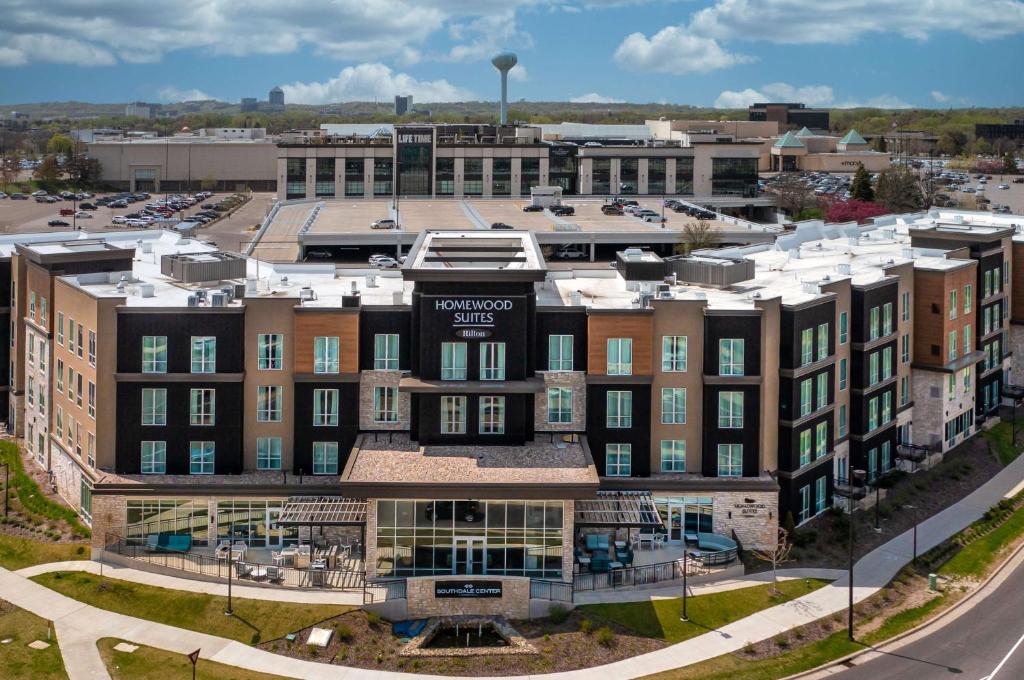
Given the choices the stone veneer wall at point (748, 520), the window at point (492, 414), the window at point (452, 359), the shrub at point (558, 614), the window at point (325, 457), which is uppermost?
the window at point (452, 359)

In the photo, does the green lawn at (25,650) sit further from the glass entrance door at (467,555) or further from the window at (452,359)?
the window at (452,359)

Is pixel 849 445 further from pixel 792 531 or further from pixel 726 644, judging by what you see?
pixel 726 644

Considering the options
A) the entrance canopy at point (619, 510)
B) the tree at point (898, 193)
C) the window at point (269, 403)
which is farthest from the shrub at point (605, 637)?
the tree at point (898, 193)

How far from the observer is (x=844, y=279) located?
2419 inches

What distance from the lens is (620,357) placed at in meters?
56.0

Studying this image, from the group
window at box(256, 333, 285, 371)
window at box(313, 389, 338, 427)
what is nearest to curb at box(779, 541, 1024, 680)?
window at box(313, 389, 338, 427)

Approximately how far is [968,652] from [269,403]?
32050 millimetres

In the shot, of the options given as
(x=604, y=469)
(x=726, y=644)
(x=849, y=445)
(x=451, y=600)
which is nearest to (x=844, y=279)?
(x=849, y=445)

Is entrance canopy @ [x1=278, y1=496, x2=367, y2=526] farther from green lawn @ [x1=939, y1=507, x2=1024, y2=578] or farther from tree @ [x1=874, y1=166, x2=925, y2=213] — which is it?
tree @ [x1=874, y1=166, x2=925, y2=213]

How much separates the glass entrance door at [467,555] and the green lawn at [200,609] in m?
5.17

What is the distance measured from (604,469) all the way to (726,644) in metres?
12.5

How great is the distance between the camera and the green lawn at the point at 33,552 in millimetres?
52312

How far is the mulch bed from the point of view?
43969 mm

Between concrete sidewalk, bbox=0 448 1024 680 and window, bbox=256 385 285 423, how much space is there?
1197 centimetres
